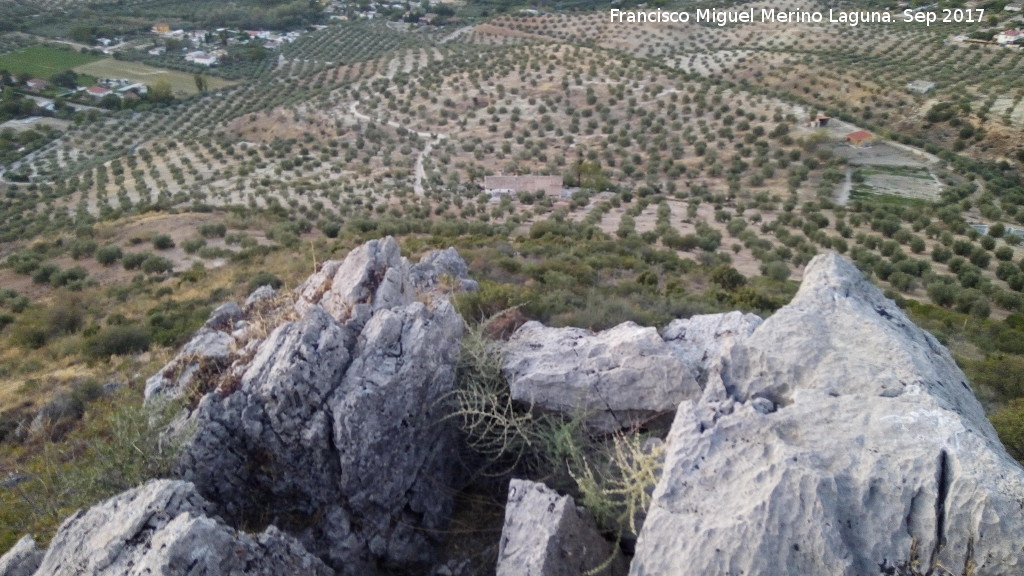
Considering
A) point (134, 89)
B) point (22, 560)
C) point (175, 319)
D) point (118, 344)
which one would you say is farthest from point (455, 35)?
point (22, 560)

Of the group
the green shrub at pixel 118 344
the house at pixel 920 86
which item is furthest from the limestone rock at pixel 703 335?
the house at pixel 920 86

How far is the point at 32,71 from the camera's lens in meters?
74.3

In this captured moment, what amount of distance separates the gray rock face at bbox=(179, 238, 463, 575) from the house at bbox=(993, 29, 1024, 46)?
6825 centimetres

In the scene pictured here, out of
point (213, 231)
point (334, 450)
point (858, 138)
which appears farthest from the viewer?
point (858, 138)

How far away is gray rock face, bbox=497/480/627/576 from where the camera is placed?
17.9 ft

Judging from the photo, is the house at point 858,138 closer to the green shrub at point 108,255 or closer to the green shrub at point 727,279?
the green shrub at point 727,279

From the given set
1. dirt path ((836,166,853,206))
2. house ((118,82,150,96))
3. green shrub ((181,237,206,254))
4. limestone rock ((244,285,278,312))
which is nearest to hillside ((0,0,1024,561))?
dirt path ((836,166,853,206))

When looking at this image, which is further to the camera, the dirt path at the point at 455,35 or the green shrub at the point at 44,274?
the dirt path at the point at 455,35

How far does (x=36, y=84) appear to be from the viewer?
229ft

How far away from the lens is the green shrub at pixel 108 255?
24297 mm

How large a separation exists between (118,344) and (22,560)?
10540 mm

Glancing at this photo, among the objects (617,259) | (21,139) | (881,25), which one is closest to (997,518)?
(617,259)

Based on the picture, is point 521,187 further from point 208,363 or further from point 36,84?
point 36,84

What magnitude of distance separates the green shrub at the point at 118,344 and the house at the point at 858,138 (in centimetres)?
3895
